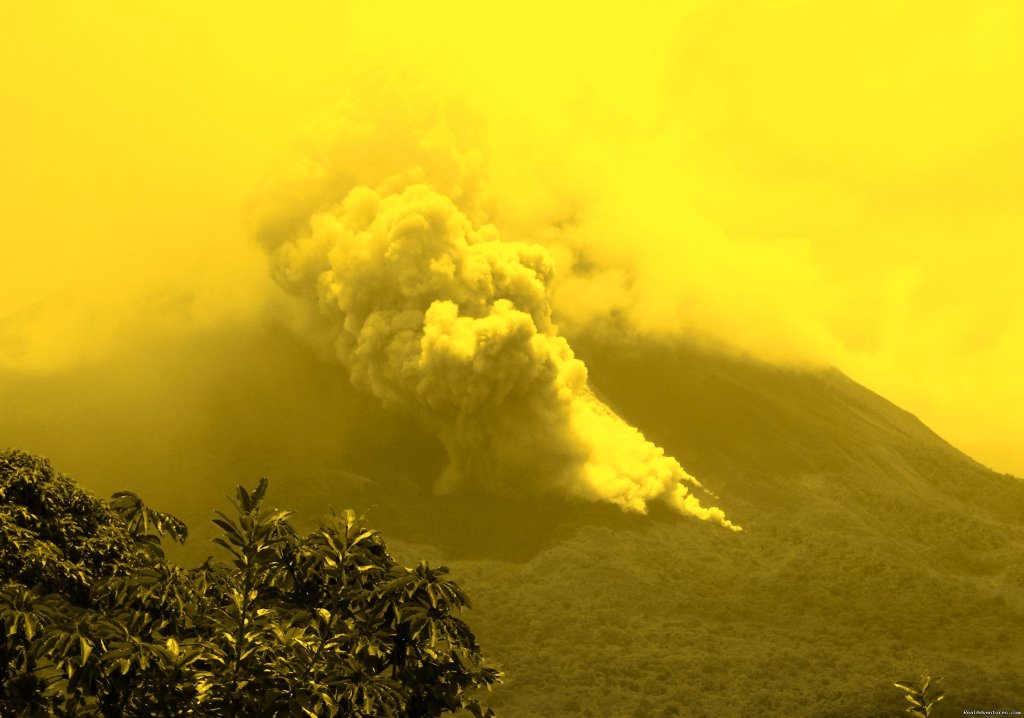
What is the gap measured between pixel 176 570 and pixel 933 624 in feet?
274

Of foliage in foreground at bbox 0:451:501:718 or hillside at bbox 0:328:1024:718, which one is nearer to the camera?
foliage in foreground at bbox 0:451:501:718

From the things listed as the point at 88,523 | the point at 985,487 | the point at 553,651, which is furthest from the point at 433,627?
the point at 985,487

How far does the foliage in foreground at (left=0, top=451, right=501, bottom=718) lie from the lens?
13117mm

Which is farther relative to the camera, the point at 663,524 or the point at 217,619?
the point at 663,524

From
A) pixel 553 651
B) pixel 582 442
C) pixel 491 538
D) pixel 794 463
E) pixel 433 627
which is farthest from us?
pixel 794 463

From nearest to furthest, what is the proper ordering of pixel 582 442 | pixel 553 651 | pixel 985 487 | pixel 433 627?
pixel 433 627 → pixel 553 651 → pixel 582 442 → pixel 985 487

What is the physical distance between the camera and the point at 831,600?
92.2 meters

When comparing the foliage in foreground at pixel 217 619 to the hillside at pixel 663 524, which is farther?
the hillside at pixel 663 524

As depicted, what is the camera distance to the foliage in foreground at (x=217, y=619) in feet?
43.0

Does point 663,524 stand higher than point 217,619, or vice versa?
point 663,524

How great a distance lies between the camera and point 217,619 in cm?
1412

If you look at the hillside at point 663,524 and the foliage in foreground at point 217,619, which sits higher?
the hillside at point 663,524

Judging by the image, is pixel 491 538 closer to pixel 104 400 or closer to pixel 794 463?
pixel 794 463

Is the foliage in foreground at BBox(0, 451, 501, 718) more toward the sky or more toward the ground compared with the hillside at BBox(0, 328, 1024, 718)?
more toward the ground
